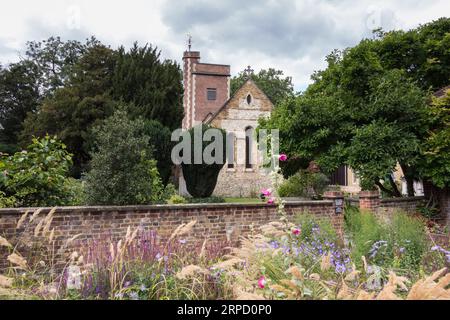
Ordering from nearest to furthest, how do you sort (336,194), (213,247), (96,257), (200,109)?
(96,257) → (213,247) → (336,194) → (200,109)

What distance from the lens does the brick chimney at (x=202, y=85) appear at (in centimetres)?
3472

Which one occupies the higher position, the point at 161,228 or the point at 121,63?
the point at 121,63

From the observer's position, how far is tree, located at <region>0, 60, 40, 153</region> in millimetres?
38719

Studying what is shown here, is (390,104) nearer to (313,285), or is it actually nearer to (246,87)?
(313,285)

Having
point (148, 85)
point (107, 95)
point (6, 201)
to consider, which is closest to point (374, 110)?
point (6, 201)

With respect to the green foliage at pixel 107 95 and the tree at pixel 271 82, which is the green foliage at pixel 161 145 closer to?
the green foliage at pixel 107 95

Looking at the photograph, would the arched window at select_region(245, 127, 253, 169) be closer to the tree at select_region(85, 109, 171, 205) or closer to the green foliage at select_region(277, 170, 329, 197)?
the green foliage at select_region(277, 170, 329, 197)

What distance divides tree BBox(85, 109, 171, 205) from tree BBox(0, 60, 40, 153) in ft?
114

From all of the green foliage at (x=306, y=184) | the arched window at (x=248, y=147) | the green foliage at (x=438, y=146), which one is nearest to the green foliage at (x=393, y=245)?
the green foliage at (x=438, y=146)

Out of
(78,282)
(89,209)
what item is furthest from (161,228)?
(78,282)

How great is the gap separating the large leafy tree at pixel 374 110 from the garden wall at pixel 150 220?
83.7 inches

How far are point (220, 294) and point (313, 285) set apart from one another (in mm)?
892

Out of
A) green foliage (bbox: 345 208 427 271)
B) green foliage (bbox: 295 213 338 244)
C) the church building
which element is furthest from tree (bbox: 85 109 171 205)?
the church building

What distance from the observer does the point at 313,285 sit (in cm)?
333
